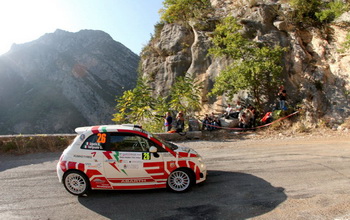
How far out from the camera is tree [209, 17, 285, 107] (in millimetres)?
13961

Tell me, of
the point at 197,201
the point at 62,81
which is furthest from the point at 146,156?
the point at 62,81

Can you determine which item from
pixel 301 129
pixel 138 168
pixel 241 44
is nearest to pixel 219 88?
pixel 241 44

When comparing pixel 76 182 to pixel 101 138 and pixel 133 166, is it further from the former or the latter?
pixel 133 166

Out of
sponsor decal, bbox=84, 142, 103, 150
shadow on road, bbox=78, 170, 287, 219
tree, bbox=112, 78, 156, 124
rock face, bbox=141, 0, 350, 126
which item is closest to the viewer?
shadow on road, bbox=78, 170, 287, 219

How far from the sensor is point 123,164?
5902 millimetres

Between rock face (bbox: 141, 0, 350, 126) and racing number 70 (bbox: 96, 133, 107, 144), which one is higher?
rock face (bbox: 141, 0, 350, 126)

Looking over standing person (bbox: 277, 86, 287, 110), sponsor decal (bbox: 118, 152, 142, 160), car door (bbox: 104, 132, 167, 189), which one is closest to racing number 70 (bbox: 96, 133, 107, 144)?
car door (bbox: 104, 132, 167, 189)

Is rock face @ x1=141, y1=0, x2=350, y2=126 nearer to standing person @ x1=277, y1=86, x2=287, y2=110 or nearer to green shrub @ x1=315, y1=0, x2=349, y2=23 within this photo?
green shrub @ x1=315, y1=0, x2=349, y2=23

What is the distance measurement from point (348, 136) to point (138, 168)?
10392mm

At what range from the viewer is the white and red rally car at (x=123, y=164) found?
19.4ft

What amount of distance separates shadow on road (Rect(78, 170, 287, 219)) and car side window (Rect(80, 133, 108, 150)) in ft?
4.01

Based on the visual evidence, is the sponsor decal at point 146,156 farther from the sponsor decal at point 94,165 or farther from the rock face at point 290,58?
the rock face at point 290,58

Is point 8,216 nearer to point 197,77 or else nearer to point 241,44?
point 241,44

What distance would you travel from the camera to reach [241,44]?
1484 centimetres
